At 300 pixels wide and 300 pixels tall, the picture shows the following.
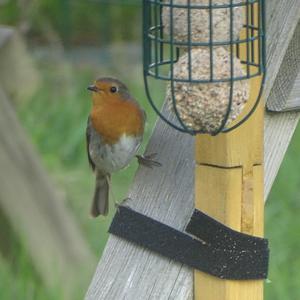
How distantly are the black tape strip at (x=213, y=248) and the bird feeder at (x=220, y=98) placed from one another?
0.8 inches

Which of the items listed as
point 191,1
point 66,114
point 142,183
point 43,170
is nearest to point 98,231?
point 43,170

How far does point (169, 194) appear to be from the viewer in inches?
110

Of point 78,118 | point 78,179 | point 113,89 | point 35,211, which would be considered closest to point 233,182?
point 113,89

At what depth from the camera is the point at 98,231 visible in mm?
5484

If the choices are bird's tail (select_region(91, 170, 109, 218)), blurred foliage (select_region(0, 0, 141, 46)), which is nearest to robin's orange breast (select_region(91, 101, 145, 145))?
bird's tail (select_region(91, 170, 109, 218))

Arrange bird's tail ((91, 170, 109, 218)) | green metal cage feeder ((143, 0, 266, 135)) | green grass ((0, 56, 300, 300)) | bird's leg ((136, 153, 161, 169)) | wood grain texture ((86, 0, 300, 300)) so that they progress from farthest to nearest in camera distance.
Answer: bird's tail ((91, 170, 109, 218)) < green grass ((0, 56, 300, 300)) < bird's leg ((136, 153, 161, 169)) < wood grain texture ((86, 0, 300, 300)) < green metal cage feeder ((143, 0, 266, 135))

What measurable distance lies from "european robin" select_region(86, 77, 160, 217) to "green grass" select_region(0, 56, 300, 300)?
536 millimetres

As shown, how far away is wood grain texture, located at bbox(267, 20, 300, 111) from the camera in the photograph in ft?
9.06

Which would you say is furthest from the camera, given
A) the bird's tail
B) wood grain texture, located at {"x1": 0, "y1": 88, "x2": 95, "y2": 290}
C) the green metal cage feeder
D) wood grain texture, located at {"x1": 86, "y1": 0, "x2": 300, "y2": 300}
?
wood grain texture, located at {"x1": 0, "y1": 88, "x2": 95, "y2": 290}

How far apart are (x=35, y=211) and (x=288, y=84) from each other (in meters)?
2.25

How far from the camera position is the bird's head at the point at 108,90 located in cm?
394

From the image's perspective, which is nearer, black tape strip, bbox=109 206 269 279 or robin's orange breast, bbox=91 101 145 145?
black tape strip, bbox=109 206 269 279

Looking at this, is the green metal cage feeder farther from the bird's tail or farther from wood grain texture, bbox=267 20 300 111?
the bird's tail

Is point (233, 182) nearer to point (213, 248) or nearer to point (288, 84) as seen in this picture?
point (213, 248)
